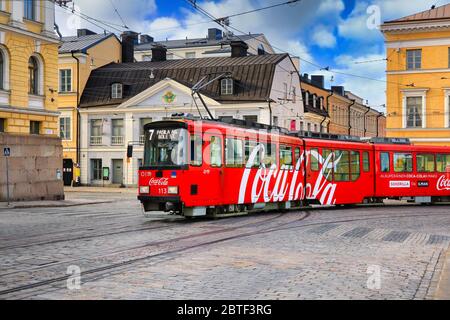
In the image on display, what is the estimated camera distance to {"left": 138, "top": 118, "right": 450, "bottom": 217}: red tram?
18.6m

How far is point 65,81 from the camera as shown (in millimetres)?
53594

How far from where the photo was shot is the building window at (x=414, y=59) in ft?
148

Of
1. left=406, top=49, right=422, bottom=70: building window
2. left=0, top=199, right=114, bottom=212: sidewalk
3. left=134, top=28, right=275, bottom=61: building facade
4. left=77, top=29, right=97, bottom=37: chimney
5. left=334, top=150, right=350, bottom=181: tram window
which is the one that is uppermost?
left=77, top=29, right=97, bottom=37: chimney

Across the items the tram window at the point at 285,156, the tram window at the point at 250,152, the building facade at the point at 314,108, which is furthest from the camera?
the building facade at the point at 314,108

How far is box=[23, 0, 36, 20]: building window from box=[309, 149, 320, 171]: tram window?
14.1 meters

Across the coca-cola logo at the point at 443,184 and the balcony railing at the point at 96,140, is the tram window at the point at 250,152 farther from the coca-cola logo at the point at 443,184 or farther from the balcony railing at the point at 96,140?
the balcony railing at the point at 96,140

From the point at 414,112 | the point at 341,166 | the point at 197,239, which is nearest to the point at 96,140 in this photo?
the point at 414,112

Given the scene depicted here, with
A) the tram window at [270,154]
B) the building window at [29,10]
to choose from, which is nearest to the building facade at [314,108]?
the building window at [29,10]

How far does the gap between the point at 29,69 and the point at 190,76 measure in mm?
21931

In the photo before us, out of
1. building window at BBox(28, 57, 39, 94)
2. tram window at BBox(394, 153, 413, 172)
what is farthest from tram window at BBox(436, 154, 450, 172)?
building window at BBox(28, 57, 39, 94)

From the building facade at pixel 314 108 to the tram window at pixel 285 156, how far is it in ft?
99.6

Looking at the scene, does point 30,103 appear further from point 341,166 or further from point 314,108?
point 314,108

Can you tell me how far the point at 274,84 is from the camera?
161 feet

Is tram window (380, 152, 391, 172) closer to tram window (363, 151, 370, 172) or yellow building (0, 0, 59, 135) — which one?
tram window (363, 151, 370, 172)
